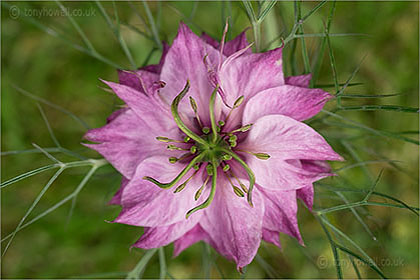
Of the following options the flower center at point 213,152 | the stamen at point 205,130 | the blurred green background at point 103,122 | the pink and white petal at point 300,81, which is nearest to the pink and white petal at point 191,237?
the flower center at point 213,152

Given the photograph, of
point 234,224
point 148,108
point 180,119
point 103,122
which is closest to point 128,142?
point 148,108

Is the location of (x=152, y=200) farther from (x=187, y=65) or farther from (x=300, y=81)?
(x=300, y=81)

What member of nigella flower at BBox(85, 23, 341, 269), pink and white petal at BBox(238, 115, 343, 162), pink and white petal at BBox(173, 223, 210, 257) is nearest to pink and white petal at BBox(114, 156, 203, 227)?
nigella flower at BBox(85, 23, 341, 269)

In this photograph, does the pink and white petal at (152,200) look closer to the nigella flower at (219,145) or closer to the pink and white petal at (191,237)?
the nigella flower at (219,145)

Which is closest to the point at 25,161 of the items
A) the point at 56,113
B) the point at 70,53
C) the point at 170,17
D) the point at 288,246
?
the point at 56,113

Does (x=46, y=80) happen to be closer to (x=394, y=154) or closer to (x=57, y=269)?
(x=57, y=269)

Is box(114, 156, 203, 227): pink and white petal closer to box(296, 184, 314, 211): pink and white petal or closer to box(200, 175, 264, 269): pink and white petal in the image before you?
box(200, 175, 264, 269): pink and white petal
